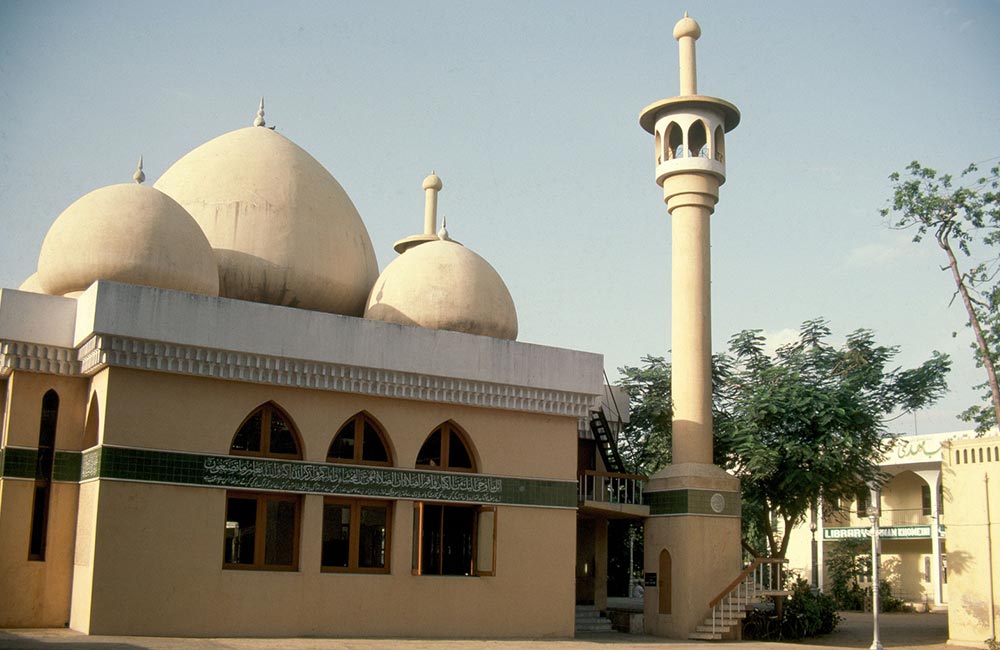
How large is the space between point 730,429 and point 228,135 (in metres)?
11.5

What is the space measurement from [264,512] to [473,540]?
3.67 meters

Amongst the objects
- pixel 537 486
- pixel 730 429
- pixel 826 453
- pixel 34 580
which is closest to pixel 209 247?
pixel 34 580

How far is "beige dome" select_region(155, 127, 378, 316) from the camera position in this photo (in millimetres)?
18422

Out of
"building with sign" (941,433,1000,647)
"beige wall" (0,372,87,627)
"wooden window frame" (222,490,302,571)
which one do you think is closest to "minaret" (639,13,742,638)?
"building with sign" (941,433,1000,647)

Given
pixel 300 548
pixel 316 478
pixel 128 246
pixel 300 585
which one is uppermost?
pixel 128 246

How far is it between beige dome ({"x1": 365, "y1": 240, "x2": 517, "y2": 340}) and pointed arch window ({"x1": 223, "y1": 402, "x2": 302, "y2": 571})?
113 inches

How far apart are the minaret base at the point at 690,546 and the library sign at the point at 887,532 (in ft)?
61.7

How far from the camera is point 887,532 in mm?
38062

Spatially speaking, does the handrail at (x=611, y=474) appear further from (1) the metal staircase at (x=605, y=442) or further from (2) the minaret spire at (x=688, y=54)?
(2) the minaret spire at (x=688, y=54)

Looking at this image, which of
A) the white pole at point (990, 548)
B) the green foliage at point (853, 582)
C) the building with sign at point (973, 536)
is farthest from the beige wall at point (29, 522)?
the green foliage at point (853, 582)

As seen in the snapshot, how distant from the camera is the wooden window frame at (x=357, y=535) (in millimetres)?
16500

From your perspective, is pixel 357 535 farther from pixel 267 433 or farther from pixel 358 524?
pixel 267 433

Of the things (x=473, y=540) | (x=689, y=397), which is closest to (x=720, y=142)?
(x=689, y=397)

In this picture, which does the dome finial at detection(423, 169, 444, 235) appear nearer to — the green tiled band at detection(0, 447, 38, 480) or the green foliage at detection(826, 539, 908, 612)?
the green tiled band at detection(0, 447, 38, 480)
